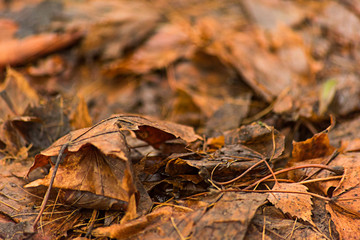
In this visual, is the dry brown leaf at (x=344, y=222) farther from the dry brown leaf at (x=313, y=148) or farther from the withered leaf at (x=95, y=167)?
the withered leaf at (x=95, y=167)

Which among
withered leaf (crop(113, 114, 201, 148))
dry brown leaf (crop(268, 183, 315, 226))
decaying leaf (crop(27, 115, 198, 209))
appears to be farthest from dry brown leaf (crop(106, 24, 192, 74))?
dry brown leaf (crop(268, 183, 315, 226))

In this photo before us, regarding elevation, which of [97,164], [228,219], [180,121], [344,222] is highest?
[97,164]

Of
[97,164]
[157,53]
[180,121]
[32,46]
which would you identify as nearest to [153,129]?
[97,164]

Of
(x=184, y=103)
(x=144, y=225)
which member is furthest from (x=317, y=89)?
(x=144, y=225)

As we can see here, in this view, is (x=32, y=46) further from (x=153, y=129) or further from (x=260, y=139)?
(x=260, y=139)

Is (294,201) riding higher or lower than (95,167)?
lower

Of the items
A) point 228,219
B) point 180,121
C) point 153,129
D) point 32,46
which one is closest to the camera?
point 228,219

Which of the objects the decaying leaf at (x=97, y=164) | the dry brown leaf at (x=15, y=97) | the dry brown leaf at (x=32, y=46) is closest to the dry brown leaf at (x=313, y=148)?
the decaying leaf at (x=97, y=164)

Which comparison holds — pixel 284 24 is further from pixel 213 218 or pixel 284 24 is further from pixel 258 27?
pixel 213 218

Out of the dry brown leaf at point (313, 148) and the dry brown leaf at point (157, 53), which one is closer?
the dry brown leaf at point (313, 148)
